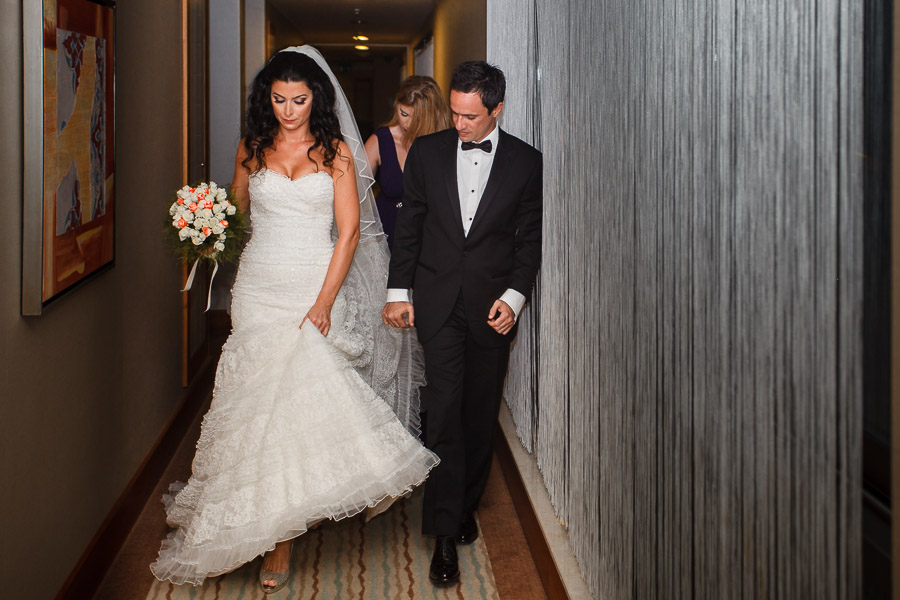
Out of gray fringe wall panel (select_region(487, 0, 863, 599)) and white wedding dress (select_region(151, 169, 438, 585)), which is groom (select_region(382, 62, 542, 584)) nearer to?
white wedding dress (select_region(151, 169, 438, 585))

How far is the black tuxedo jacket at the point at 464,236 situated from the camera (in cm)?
337

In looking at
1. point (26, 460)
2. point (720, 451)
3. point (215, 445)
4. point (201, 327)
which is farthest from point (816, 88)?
point (201, 327)

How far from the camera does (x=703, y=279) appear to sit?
1591mm

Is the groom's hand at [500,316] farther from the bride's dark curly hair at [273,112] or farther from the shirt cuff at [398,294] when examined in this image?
the bride's dark curly hair at [273,112]

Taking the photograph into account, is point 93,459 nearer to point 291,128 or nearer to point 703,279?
point 291,128

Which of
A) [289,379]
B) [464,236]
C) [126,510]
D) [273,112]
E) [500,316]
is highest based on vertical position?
[273,112]

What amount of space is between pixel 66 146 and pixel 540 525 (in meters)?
1.99

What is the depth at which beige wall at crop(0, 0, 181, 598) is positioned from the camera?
2.37 meters

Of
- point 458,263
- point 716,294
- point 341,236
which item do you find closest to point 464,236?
point 458,263

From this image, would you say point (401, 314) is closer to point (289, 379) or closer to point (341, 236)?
point (341, 236)

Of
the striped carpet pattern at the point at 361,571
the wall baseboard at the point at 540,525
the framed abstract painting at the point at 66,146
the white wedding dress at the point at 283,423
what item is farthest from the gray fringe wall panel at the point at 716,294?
the framed abstract painting at the point at 66,146

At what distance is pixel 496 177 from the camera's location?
3.37m

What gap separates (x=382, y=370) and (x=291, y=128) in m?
1.16

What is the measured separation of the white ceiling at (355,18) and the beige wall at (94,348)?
6.35m
